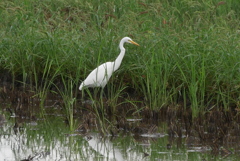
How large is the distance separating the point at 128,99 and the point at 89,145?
1944 mm

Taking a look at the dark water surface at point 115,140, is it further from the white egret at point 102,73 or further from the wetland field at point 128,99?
the white egret at point 102,73

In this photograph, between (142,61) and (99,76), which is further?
(142,61)

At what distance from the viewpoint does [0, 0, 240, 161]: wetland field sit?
17.2 ft

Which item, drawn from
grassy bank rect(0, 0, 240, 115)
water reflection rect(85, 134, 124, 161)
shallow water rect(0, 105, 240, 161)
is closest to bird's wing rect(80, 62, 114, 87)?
grassy bank rect(0, 0, 240, 115)

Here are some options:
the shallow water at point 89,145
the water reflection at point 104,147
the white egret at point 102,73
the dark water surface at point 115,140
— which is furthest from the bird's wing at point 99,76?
the water reflection at point 104,147

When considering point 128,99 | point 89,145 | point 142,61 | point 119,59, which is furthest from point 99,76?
point 89,145

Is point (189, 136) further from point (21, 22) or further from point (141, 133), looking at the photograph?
point (21, 22)

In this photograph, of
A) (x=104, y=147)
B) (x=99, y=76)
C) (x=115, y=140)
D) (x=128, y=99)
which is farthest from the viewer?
(x=128, y=99)

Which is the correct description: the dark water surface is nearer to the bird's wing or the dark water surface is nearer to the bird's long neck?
the bird's wing

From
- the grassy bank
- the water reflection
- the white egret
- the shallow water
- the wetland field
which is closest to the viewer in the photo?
the shallow water

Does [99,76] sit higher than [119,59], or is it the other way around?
[119,59]

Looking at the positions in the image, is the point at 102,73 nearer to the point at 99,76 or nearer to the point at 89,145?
the point at 99,76

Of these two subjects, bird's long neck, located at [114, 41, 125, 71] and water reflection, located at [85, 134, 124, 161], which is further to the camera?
bird's long neck, located at [114, 41, 125, 71]

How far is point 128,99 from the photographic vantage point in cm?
721
